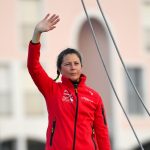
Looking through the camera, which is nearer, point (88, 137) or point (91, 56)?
point (88, 137)

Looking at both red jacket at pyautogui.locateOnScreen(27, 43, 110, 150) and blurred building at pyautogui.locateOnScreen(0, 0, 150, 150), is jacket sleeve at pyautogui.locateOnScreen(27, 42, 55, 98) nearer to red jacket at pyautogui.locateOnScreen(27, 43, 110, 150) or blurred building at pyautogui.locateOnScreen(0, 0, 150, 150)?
red jacket at pyautogui.locateOnScreen(27, 43, 110, 150)

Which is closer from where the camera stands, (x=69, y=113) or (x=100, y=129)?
(x=69, y=113)

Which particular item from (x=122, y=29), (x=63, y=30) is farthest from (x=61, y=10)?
(x=122, y=29)

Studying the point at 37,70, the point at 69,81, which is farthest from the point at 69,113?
the point at 37,70

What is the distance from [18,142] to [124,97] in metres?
5.00

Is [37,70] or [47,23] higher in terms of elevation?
[47,23]

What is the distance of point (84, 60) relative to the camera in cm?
3441

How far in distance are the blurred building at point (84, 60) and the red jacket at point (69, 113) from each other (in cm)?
2376

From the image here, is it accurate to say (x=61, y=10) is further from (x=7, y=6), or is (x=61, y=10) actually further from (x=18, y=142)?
(x=18, y=142)

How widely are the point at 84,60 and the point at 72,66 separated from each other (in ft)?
88.9

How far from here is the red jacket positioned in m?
7.23

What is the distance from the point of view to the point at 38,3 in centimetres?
3306

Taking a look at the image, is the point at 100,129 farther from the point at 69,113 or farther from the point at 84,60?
the point at 84,60

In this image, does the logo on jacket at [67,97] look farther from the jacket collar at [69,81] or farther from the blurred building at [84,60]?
the blurred building at [84,60]
